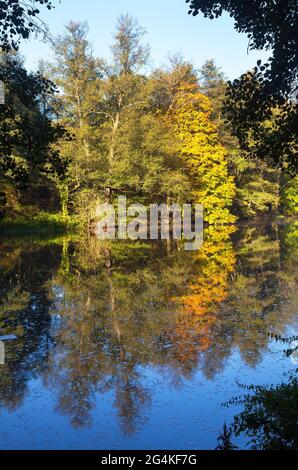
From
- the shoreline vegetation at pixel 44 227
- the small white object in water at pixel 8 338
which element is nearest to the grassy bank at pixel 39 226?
the shoreline vegetation at pixel 44 227

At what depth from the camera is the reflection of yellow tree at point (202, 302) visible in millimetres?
9508

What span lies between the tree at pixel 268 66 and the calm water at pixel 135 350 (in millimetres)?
3010

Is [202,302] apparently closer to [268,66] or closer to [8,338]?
[8,338]

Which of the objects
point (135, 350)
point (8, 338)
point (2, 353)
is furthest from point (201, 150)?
point (2, 353)

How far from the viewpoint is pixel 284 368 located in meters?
8.12

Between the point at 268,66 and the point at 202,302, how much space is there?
686 cm

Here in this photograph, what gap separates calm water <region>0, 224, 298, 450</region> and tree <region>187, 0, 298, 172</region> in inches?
118

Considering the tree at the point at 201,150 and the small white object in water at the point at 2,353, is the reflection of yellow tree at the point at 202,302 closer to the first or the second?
the small white object in water at the point at 2,353

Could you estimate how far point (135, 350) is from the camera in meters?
9.15

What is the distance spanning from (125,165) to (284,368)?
27743mm

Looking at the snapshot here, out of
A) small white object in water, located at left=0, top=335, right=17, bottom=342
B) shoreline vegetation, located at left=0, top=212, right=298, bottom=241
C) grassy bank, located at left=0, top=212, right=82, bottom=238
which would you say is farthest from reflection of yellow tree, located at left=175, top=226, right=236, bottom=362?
grassy bank, located at left=0, top=212, right=82, bottom=238

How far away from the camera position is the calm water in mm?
6316
